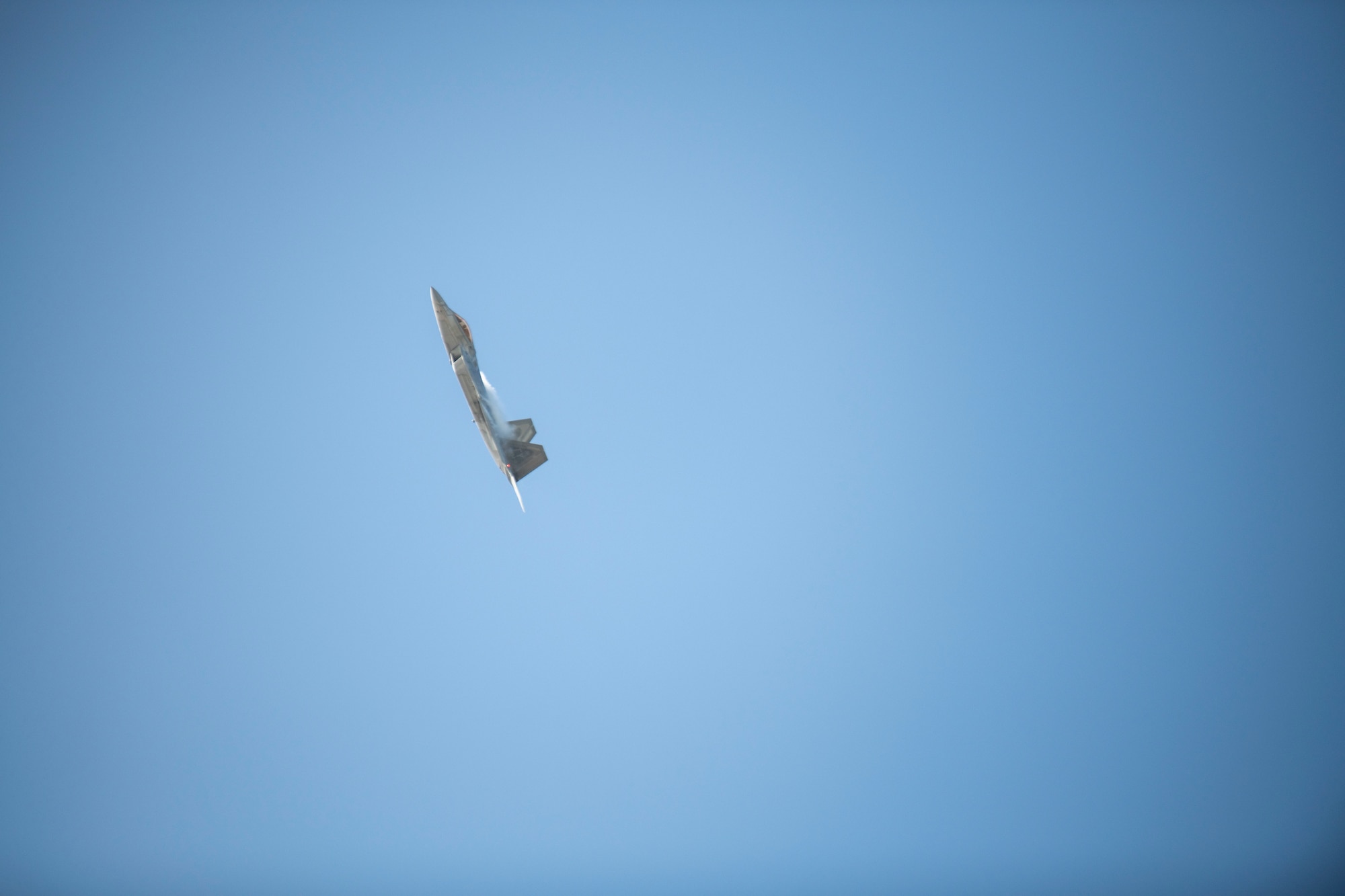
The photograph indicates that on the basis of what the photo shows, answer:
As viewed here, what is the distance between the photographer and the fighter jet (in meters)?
19.3

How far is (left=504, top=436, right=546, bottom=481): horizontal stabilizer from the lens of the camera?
21.6 meters

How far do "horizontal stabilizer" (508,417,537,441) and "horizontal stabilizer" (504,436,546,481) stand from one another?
0.32ft

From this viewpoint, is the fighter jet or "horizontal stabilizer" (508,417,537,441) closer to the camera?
the fighter jet

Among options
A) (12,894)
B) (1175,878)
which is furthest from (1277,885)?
(12,894)

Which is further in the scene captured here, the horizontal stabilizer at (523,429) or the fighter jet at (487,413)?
the horizontal stabilizer at (523,429)

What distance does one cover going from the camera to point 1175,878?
49281mm

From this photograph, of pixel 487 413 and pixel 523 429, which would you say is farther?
pixel 523 429

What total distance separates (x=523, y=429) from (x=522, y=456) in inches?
37.7

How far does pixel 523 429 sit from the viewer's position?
21844 mm

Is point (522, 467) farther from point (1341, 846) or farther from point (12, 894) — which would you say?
point (1341, 846)

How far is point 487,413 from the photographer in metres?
20.5

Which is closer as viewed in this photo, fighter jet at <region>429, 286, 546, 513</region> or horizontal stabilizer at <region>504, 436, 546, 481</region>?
fighter jet at <region>429, 286, 546, 513</region>

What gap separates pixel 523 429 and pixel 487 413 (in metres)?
1.63

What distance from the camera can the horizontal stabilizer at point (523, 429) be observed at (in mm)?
21781
